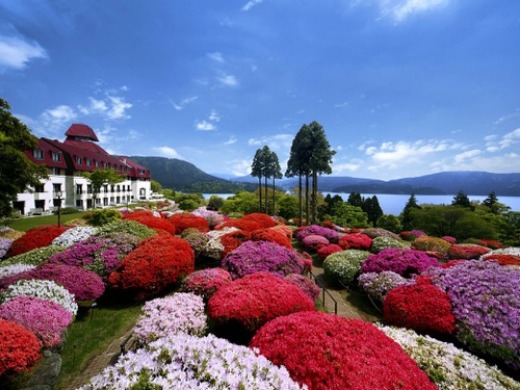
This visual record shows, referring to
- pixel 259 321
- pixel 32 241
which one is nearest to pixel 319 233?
pixel 259 321

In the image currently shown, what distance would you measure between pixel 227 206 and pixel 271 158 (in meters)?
12.2

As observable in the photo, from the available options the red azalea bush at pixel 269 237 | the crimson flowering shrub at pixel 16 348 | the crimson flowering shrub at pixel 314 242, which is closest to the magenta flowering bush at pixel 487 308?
the red azalea bush at pixel 269 237

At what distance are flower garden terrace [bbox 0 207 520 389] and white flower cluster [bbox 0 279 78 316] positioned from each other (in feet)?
0.12

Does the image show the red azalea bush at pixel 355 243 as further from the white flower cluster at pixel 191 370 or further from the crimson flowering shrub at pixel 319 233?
the white flower cluster at pixel 191 370

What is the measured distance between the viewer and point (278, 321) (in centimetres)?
463

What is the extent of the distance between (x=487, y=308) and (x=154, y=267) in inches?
395

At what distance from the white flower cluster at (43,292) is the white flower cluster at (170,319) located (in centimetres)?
265

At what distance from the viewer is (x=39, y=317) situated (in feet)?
17.5

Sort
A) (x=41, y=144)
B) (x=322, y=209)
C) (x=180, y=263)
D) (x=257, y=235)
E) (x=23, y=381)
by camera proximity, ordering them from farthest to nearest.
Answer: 1. (x=322, y=209)
2. (x=41, y=144)
3. (x=257, y=235)
4. (x=180, y=263)
5. (x=23, y=381)

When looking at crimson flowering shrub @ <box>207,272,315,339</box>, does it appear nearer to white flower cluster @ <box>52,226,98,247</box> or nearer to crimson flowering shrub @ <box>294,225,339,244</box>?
white flower cluster @ <box>52,226,98,247</box>

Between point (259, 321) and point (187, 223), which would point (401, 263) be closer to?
point (259, 321)

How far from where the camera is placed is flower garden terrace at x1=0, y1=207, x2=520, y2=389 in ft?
10.3

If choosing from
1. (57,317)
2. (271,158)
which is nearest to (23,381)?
(57,317)

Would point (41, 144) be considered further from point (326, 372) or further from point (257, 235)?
point (326, 372)
